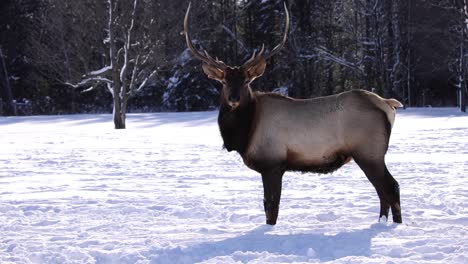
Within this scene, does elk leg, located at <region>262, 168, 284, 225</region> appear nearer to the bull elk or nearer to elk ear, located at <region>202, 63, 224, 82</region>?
the bull elk

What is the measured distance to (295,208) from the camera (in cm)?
715

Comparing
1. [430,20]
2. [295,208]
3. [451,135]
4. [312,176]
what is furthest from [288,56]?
[295,208]

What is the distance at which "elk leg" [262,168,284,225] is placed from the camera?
6176 mm

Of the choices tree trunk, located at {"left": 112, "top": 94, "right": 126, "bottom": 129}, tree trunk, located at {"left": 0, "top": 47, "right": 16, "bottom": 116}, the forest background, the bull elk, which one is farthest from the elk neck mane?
tree trunk, located at {"left": 0, "top": 47, "right": 16, "bottom": 116}

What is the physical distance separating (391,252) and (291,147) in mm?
1728

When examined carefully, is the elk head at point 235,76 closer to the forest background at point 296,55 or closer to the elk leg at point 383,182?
the elk leg at point 383,182

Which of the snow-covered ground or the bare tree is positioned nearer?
the snow-covered ground

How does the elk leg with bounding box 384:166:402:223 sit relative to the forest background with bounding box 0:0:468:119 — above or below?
below

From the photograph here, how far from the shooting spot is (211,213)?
22.5 feet

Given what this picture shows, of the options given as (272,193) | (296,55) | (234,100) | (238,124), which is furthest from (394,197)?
(296,55)

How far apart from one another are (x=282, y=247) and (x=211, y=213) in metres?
1.85

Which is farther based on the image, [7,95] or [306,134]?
[7,95]

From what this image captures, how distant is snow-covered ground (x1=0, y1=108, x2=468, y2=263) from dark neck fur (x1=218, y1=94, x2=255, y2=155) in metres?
0.85

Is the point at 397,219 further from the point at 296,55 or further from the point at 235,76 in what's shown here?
the point at 296,55
